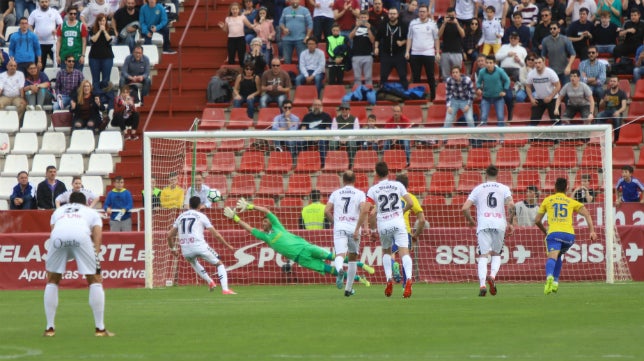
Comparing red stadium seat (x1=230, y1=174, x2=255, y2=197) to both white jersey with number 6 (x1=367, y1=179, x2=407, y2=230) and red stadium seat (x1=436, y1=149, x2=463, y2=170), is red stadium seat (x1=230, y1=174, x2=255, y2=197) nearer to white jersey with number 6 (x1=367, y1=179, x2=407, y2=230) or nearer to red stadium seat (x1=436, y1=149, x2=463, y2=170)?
red stadium seat (x1=436, y1=149, x2=463, y2=170)

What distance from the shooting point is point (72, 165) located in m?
32.0

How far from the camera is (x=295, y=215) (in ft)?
90.0

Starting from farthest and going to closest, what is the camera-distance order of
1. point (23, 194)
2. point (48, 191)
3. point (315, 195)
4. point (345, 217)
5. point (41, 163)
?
point (41, 163)
point (23, 194)
point (48, 191)
point (315, 195)
point (345, 217)

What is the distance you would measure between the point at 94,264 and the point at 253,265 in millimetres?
12213

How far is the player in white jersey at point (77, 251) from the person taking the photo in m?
14.9

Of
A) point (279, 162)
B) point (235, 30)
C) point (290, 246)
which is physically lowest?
point (290, 246)

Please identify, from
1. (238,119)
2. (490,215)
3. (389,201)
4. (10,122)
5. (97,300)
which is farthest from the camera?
(10,122)

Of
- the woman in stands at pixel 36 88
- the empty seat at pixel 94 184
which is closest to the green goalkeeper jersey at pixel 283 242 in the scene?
the empty seat at pixel 94 184

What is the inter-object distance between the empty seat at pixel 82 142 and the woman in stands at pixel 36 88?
1720 mm

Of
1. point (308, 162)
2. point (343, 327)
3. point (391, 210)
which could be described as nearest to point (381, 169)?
point (391, 210)

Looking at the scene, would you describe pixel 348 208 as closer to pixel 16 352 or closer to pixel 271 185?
pixel 271 185

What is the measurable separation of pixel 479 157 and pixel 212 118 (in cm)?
741

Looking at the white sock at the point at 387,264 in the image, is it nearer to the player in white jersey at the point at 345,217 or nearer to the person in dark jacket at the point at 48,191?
the player in white jersey at the point at 345,217

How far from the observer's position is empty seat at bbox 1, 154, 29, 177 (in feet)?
106
